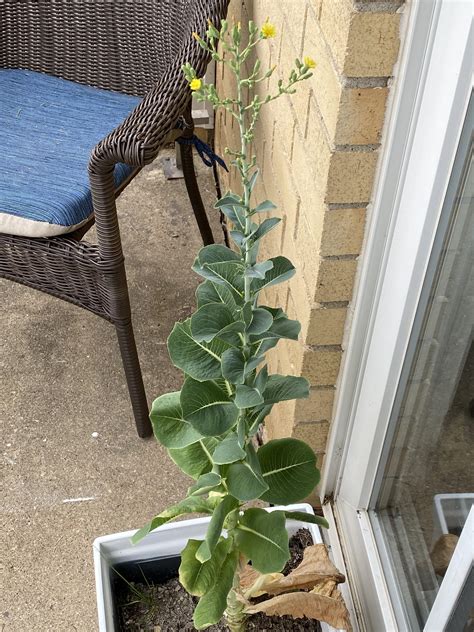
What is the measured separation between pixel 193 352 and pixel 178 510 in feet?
0.79

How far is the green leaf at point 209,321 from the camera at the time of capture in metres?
0.90

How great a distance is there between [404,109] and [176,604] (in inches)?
35.9

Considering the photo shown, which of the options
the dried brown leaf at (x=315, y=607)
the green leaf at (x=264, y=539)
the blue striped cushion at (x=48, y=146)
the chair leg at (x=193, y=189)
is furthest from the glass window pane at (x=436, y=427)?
the chair leg at (x=193, y=189)

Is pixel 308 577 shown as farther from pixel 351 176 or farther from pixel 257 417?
pixel 351 176

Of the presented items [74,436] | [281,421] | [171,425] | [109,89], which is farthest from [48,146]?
[171,425]

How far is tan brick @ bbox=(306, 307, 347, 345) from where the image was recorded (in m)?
1.29

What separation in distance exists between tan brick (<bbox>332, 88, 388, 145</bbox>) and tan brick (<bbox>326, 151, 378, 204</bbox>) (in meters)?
0.02

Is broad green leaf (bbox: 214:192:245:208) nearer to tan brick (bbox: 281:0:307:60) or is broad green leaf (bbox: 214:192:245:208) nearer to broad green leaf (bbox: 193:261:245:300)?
broad green leaf (bbox: 193:261:245:300)

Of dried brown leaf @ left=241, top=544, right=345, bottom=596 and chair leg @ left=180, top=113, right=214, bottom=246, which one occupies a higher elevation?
chair leg @ left=180, top=113, right=214, bottom=246

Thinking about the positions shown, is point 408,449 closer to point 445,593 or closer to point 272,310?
point 445,593

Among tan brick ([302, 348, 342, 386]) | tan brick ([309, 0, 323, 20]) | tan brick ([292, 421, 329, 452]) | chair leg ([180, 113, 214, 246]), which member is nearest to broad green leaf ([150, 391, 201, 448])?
tan brick ([302, 348, 342, 386])

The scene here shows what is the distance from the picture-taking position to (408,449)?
4.19ft

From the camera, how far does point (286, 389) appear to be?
1005mm

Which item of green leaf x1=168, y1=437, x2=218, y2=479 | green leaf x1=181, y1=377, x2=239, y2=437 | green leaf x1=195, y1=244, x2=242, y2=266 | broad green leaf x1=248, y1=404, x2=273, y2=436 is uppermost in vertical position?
green leaf x1=195, y1=244, x2=242, y2=266
